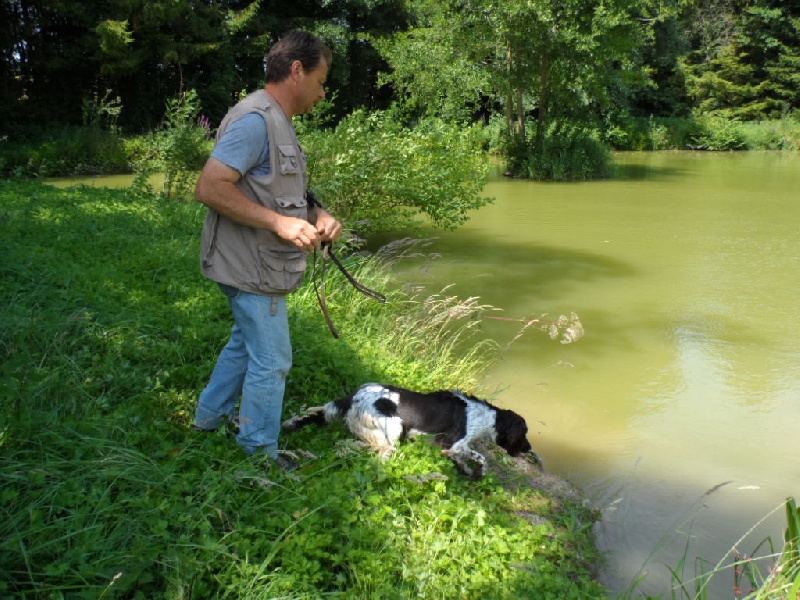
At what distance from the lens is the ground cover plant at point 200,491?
7.97 feet

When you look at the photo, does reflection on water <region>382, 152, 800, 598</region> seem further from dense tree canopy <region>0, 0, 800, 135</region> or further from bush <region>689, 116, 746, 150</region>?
bush <region>689, 116, 746, 150</region>

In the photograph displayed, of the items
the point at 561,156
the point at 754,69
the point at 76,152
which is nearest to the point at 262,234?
the point at 561,156

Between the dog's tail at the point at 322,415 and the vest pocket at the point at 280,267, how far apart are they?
984mm

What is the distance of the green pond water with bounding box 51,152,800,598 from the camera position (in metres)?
4.01

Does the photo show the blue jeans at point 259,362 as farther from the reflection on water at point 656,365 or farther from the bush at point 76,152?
the bush at point 76,152

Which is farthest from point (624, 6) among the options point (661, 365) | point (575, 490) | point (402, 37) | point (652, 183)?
point (575, 490)

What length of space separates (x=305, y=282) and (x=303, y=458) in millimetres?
3084

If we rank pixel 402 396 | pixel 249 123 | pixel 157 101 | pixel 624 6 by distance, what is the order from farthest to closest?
pixel 157 101
pixel 624 6
pixel 402 396
pixel 249 123

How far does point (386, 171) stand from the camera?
9500mm

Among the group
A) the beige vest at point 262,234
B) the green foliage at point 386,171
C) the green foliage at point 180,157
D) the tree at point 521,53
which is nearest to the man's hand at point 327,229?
the beige vest at point 262,234

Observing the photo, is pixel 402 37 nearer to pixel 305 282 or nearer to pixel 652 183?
pixel 652 183

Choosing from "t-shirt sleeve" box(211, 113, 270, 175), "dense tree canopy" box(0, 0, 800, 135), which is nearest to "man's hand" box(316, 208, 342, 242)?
"t-shirt sleeve" box(211, 113, 270, 175)

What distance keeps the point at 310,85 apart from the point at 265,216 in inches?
24.9

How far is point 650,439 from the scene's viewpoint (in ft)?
16.4
